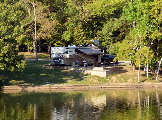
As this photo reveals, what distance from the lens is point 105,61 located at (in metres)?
66.1

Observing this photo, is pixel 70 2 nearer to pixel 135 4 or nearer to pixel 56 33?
pixel 56 33

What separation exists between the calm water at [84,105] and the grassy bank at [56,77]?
15.9 feet

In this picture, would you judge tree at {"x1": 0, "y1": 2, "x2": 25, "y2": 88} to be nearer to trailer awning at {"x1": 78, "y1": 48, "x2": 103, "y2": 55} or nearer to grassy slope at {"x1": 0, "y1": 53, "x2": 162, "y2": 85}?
grassy slope at {"x1": 0, "y1": 53, "x2": 162, "y2": 85}

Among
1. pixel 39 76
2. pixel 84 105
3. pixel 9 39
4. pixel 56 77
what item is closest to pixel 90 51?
pixel 56 77

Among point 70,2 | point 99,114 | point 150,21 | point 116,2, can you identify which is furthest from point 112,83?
point 70,2

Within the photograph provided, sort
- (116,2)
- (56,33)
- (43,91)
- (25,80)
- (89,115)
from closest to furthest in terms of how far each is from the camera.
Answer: (89,115) → (43,91) → (25,80) → (116,2) → (56,33)

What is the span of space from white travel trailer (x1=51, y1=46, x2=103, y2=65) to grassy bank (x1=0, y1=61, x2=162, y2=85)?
4.98 metres

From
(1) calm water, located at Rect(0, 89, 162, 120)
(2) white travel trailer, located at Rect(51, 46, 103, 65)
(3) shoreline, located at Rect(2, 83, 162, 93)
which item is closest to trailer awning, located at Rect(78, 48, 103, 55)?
(2) white travel trailer, located at Rect(51, 46, 103, 65)

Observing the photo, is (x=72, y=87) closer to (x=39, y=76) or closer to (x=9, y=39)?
(x=39, y=76)

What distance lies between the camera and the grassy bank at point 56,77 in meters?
50.2

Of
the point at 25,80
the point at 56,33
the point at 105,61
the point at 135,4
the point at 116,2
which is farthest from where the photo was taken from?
the point at 56,33

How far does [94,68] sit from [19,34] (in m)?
13.3

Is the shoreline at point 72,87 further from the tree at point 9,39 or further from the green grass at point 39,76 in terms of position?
the tree at point 9,39

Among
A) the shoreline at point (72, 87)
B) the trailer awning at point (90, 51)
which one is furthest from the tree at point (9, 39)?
the trailer awning at point (90, 51)
